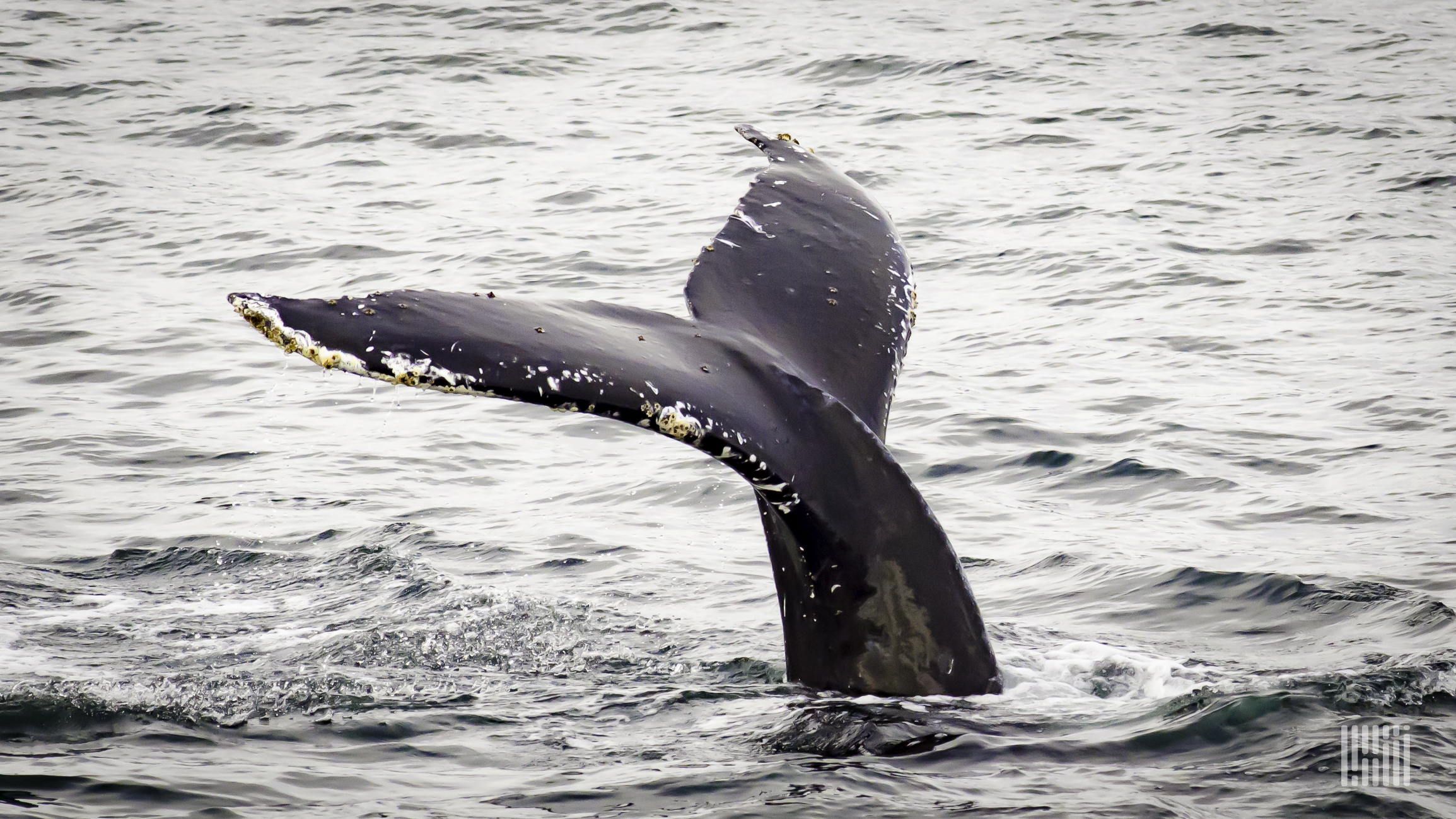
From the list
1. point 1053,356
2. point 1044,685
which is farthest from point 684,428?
point 1053,356

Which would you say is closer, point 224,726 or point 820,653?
point 820,653

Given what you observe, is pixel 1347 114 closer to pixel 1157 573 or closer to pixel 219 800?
pixel 1157 573

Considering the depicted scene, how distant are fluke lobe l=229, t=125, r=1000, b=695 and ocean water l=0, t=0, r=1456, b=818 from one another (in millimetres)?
391

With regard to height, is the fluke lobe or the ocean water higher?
the fluke lobe

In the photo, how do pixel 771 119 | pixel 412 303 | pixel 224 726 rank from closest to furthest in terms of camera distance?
pixel 412 303
pixel 224 726
pixel 771 119

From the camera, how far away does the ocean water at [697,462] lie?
14.9ft

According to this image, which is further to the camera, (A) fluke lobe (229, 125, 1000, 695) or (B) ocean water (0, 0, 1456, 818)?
(B) ocean water (0, 0, 1456, 818)

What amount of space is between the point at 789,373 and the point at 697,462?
5.24 m

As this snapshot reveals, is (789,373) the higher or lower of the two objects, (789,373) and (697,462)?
the higher

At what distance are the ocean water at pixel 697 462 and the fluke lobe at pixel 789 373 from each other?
15.4 inches

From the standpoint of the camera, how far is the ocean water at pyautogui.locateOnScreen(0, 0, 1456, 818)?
14.9 ft

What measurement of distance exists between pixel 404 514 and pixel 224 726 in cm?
315

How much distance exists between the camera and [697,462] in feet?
30.3

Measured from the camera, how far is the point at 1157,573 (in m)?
6.72
